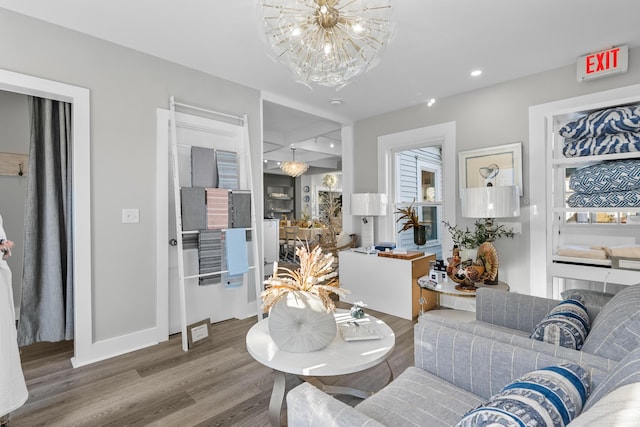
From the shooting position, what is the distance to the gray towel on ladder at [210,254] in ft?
9.85

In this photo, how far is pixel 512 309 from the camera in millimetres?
1964

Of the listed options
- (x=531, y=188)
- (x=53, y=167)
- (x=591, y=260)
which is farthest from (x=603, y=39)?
(x=53, y=167)

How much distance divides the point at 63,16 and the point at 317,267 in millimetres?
2501

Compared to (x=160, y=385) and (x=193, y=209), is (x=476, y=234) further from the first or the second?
(x=160, y=385)

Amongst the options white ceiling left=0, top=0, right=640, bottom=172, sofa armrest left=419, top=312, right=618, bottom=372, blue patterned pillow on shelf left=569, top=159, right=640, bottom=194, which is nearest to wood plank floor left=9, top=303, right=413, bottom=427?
sofa armrest left=419, top=312, right=618, bottom=372

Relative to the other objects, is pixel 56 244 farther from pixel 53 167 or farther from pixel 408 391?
pixel 408 391

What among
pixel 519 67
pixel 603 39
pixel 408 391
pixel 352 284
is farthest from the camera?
pixel 352 284

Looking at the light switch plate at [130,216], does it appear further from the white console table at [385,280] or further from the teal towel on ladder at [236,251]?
the white console table at [385,280]

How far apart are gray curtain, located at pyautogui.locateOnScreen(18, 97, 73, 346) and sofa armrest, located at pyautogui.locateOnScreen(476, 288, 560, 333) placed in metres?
3.18

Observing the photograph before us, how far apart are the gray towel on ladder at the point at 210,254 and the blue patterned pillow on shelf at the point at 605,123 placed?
3066 mm

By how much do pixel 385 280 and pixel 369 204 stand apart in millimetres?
1048

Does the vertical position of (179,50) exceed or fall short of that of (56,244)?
it exceeds it

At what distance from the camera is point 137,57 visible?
8.95 ft

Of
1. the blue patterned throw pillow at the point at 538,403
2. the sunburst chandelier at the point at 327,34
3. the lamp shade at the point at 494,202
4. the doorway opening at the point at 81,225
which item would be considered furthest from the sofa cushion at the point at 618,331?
the doorway opening at the point at 81,225
